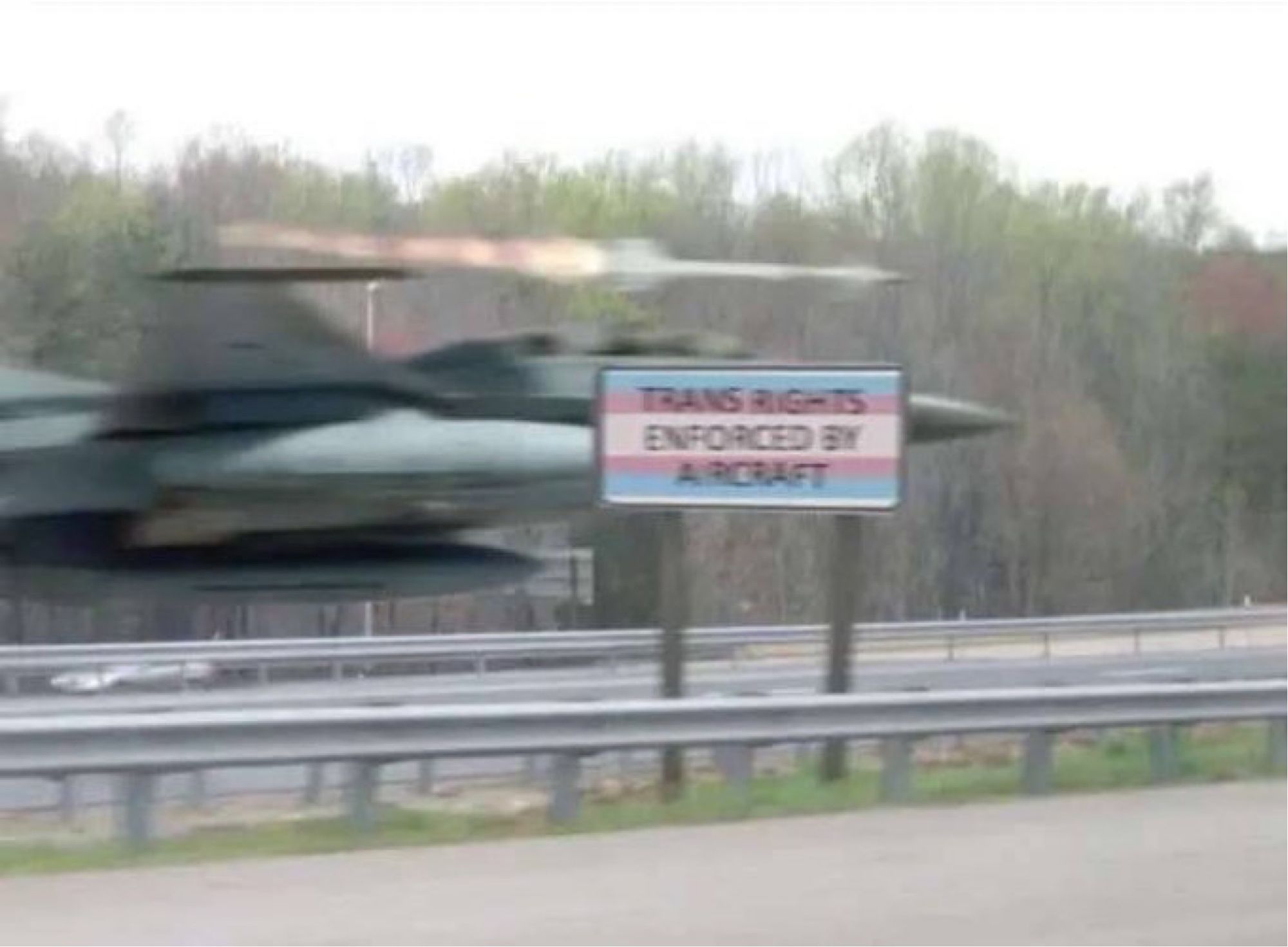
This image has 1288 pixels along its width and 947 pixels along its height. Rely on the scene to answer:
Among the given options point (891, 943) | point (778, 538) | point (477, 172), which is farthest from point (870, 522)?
point (477, 172)

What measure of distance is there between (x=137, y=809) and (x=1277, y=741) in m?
6.06

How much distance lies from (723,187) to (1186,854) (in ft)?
22.2

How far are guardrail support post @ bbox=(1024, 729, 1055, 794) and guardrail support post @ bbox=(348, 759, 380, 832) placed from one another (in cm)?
334

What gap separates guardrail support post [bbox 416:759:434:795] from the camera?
12984 mm

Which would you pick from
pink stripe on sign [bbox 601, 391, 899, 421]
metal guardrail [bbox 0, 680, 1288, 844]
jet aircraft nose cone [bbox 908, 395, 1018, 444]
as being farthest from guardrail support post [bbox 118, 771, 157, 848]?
jet aircraft nose cone [bbox 908, 395, 1018, 444]

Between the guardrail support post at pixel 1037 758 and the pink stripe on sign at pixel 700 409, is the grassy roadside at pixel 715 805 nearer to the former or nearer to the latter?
the guardrail support post at pixel 1037 758

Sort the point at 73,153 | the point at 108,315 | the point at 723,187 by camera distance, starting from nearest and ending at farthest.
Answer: the point at 108,315 → the point at 73,153 → the point at 723,187

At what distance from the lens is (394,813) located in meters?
12.3

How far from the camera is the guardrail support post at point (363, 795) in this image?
1200 centimetres

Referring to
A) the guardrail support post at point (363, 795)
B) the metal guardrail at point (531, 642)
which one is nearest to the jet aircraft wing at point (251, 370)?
the metal guardrail at point (531, 642)

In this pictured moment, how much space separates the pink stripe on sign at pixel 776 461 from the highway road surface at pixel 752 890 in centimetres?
276

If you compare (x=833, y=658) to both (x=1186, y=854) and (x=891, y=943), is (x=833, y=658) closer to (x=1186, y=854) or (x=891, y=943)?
(x=891, y=943)

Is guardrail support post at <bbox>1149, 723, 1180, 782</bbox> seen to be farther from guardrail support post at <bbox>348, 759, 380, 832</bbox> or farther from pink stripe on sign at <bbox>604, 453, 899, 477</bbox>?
pink stripe on sign at <bbox>604, 453, 899, 477</bbox>

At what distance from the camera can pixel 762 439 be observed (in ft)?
22.3
